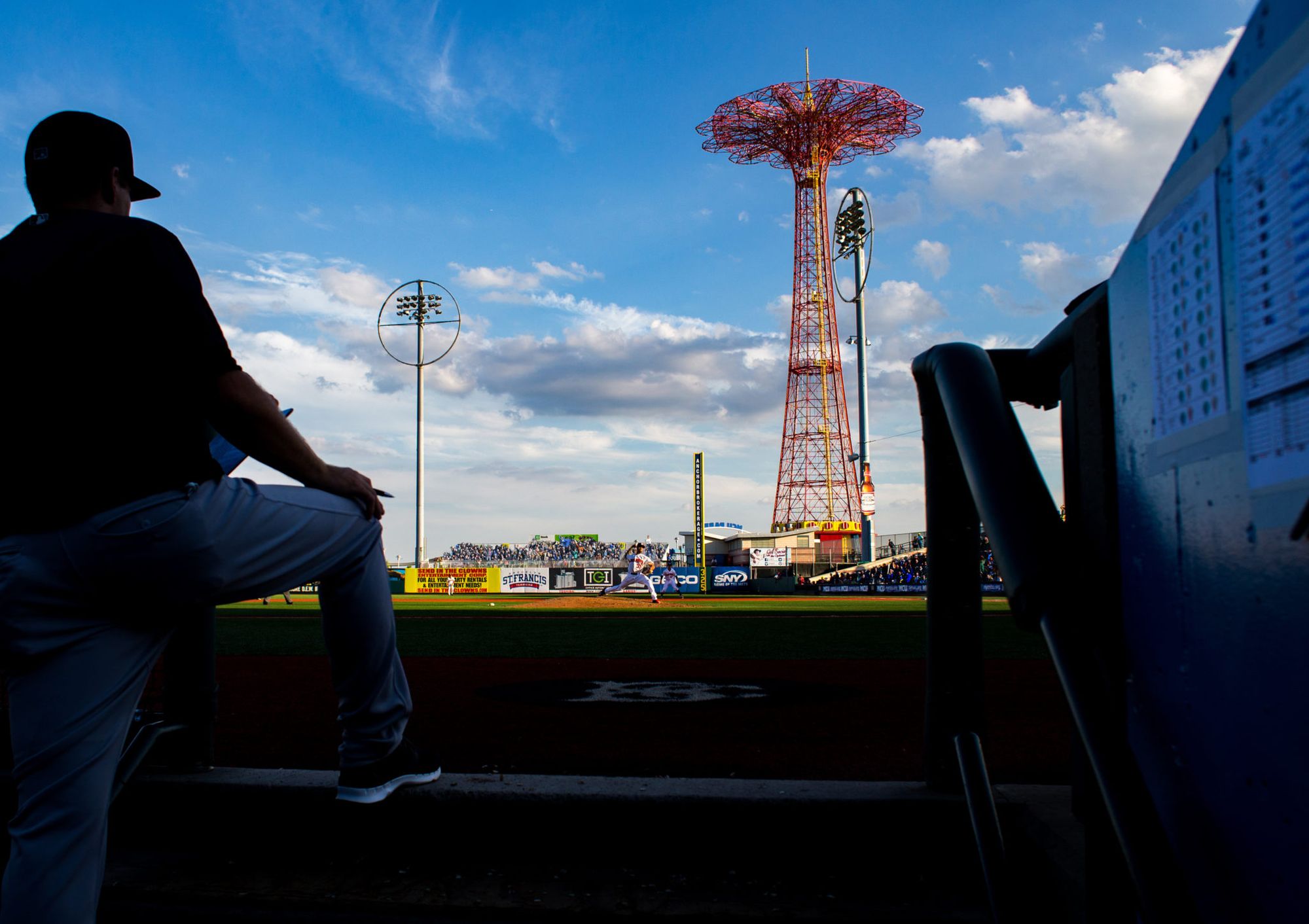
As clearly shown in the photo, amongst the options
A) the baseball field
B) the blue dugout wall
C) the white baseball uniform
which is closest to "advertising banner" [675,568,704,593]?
the white baseball uniform

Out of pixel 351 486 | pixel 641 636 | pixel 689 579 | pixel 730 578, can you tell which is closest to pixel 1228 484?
pixel 351 486

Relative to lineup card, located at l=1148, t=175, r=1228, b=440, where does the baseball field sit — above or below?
below

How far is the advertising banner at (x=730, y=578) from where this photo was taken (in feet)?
135

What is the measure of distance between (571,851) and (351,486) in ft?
3.93

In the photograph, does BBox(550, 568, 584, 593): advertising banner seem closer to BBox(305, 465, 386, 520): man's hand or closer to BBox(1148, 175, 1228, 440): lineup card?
BBox(305, 465, 386, 520): man's hand

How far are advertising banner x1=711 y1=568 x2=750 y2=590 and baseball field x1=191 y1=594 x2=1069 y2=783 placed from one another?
98.7 ft

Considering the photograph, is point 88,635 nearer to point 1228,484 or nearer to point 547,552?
point 1228,484

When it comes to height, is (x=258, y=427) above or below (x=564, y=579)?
above

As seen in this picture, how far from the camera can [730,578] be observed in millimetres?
41750

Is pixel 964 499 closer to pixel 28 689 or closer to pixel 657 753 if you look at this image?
pixel 657 753

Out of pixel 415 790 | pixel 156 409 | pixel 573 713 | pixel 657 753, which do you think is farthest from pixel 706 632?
pixel 156 409

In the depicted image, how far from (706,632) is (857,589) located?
25.0 meters

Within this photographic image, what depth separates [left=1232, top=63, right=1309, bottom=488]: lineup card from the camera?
2.86 ft

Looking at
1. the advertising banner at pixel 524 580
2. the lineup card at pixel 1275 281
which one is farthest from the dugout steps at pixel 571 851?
the advertising banner at pixel 524 580
